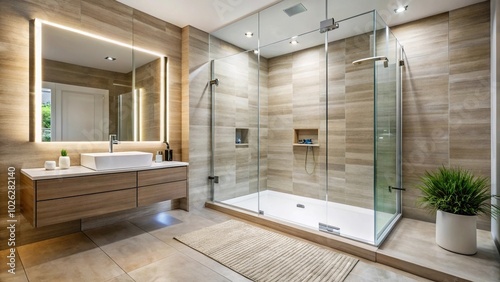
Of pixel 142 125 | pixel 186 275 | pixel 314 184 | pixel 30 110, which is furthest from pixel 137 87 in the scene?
pixel 314 184

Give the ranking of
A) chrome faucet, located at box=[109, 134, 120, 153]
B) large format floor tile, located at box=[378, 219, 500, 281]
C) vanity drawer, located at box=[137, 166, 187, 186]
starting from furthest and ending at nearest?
1. chrome faucet, located at box=[109, 134, 120, 153]
2. vanity drawer, located at box=[137, 166, 187, 186]
3. large format floor tile, located at box=[378, 219, 500, 281]

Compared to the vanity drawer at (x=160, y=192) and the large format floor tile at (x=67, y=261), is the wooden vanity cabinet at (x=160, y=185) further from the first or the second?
the large format floor tile at (x=67, y=261)

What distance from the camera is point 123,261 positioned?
81.4 inches

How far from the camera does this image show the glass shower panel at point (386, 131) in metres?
2.41

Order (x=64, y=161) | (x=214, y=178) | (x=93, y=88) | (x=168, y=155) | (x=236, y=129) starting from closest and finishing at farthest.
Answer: (x=64, y=161), (x=93, y=88), (x=168, y=155), (x=214, y=178), (x=236, y=129)

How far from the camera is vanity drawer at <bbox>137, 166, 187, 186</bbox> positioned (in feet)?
8.48

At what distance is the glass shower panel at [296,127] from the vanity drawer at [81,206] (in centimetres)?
195

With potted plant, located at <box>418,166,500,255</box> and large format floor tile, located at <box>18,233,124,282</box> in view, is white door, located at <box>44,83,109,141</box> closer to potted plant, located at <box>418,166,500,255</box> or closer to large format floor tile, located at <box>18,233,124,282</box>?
large format floor tile, located at <box>18,233,124,282</box>

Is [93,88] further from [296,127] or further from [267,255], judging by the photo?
[296,127]

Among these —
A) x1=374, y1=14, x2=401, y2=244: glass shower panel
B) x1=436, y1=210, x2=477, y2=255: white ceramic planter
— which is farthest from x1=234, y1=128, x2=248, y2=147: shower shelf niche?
x1=436, y1=210, x2=477, y2=255: white ceramic planter

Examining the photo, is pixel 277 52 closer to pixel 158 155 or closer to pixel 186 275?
pixel 158 155

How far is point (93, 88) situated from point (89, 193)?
1232 millimetres

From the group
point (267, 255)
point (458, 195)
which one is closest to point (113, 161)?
point (267, 255)

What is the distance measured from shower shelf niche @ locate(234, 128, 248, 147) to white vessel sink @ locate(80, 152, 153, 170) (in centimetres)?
166
